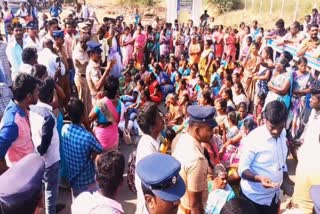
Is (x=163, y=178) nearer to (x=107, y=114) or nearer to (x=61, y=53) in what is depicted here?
(x=107, y=114)

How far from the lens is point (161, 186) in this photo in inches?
87.3

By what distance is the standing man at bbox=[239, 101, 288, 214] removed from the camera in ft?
9.83

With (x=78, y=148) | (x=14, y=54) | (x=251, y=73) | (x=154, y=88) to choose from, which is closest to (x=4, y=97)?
(x=78, y=148)

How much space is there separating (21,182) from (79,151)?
5.44ft

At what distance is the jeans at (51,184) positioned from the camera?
12.2ft

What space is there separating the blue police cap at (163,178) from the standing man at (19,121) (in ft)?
4.83

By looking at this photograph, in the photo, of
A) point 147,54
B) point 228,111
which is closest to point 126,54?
point 147,54

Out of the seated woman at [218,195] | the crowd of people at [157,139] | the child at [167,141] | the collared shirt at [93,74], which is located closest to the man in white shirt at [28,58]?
the crowd of people at [157,139]

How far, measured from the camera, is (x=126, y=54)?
35.7 ft

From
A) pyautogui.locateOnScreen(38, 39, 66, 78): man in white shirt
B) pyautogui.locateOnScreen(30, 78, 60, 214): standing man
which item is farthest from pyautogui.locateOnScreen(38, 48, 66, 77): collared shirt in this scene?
pyautogui.locateOnScreen(30, 78, 60, 214): standing man

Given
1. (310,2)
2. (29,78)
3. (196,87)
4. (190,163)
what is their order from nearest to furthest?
(190,163) → (29,78) → (196,87) → (310,2)

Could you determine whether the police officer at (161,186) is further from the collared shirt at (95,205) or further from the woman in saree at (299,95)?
the woman in saree at (299,95)

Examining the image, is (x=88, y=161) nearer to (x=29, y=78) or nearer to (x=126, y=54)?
(x=29, y=78)

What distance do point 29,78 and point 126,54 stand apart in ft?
25.0
